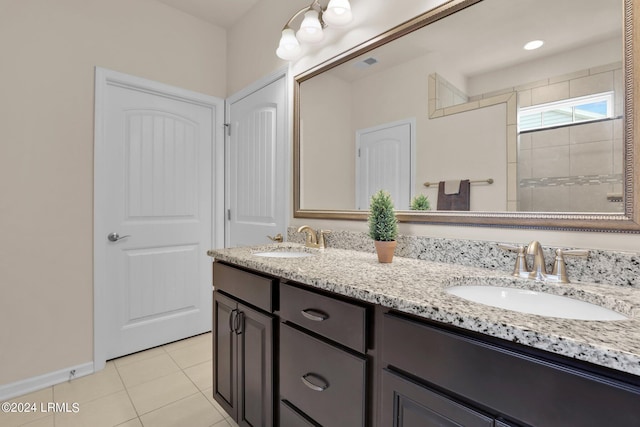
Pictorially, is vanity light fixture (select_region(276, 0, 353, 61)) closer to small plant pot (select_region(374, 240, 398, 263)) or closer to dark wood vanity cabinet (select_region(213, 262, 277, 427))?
small plant pot (select_region(374, 240, 398, 263))

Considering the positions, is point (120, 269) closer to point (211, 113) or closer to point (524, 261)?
point (211, 113)

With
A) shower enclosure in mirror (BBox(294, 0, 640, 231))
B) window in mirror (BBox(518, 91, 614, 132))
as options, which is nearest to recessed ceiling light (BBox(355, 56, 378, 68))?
shower enclosure in mirror (BBox(294, 0, 640, 231))

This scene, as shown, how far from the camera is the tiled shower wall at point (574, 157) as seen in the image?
0.90m

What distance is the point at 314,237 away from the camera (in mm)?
1733

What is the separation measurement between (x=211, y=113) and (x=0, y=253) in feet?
5.47

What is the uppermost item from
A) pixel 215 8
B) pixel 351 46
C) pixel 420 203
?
pixel 215 8

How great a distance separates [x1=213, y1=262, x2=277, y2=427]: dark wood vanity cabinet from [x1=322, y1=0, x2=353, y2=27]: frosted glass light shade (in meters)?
Result: 1.32

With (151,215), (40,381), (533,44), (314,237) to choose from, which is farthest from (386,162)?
(40,381)

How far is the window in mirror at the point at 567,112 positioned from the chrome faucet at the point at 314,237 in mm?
1031

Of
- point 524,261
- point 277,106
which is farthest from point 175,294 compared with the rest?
point 524,261

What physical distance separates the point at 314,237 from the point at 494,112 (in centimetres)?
104

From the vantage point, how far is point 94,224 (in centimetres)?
204

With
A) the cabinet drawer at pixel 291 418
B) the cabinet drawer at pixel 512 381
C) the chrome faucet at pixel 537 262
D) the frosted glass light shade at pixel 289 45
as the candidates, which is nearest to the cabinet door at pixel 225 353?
the cabinet drawer at pixel 291 418

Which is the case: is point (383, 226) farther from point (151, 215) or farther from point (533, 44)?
point (151, 215)
